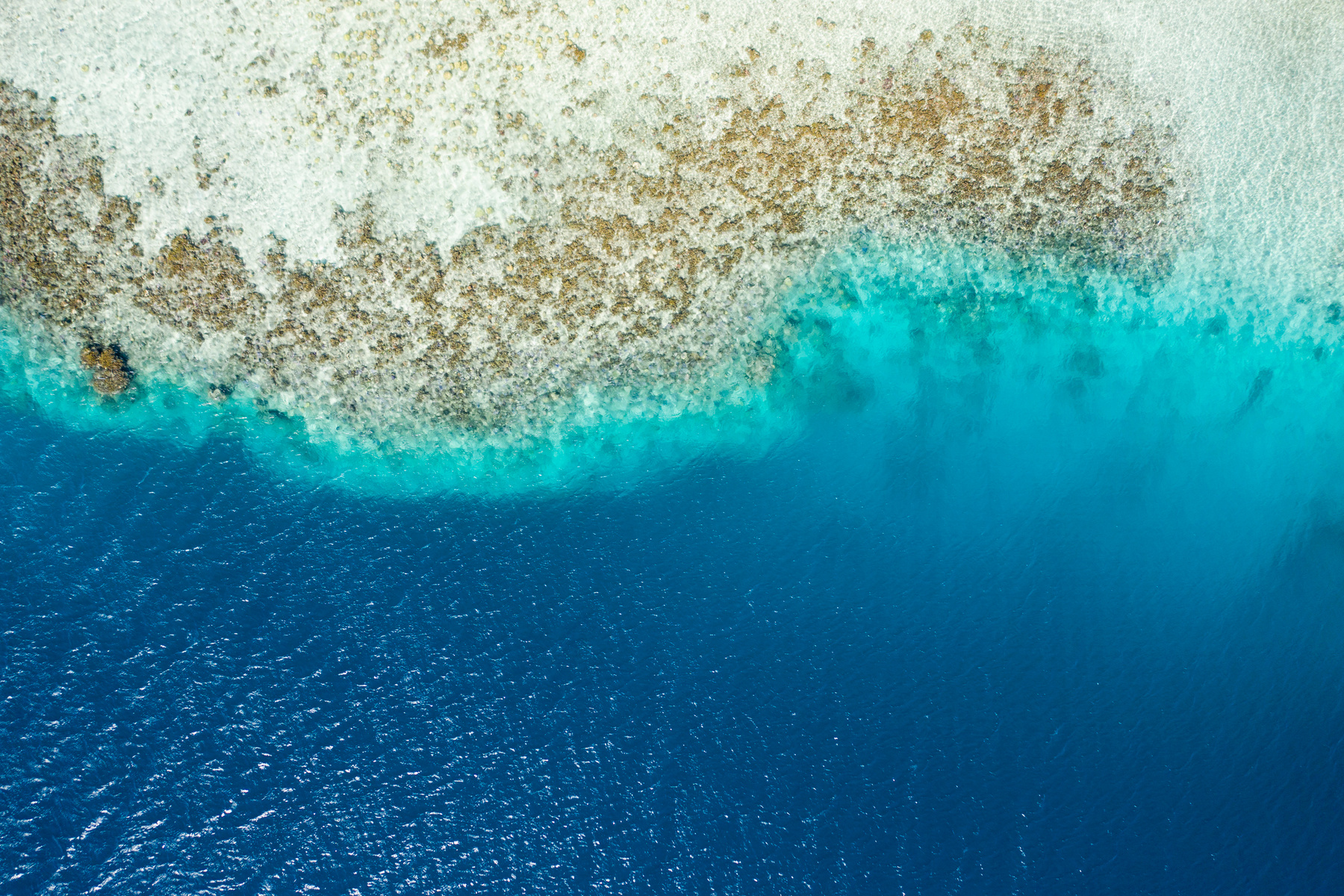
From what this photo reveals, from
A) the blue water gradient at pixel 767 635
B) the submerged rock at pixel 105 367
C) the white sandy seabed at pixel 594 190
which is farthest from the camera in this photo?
the submerged rock at pixel 105 367

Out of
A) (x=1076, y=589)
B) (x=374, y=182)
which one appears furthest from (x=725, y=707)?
(x=374, y=182)

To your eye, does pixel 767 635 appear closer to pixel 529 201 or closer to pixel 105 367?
pixel 529 201

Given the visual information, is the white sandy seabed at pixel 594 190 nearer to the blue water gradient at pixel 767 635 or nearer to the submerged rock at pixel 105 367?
the submerged rock at pixel 105 367

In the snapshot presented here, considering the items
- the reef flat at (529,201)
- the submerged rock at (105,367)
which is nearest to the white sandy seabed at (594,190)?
the reef flat at (529,201)

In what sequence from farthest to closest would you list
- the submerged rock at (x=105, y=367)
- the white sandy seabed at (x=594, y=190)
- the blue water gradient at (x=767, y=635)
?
the submerged rock at (x=105, y=367), the white sandy seabed at (x=594, y=190), the blue water gradient at (x=767, y=635)

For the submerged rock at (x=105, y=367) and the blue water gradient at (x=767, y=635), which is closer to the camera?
the blue water gradient at (x=767, y=635)

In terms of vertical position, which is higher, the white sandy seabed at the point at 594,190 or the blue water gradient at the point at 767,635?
the white sandy seabed at the point at 594,190
